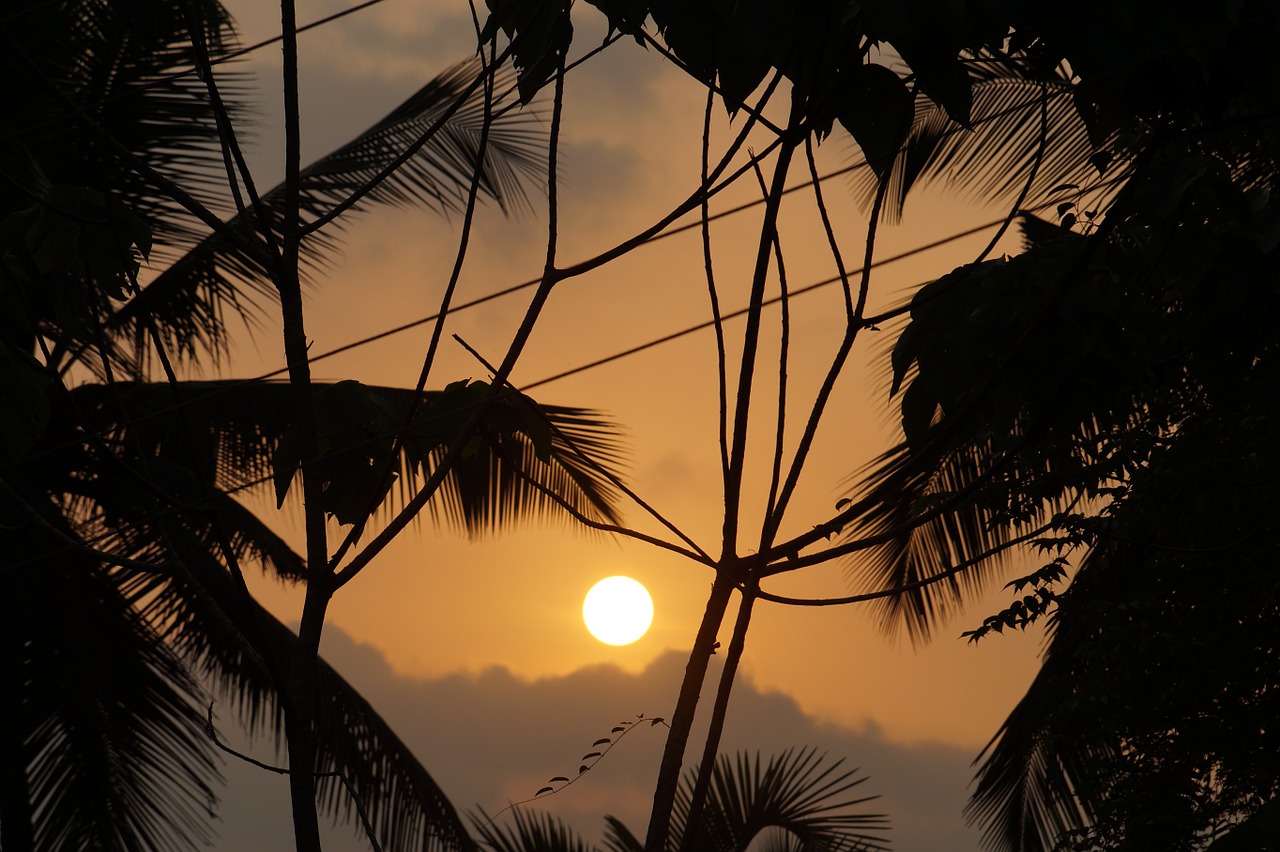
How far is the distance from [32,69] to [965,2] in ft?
5.32

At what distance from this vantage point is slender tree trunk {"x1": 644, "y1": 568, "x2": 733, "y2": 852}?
178 cm

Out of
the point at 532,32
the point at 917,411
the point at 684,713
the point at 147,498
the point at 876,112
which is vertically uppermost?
the point at 147,498

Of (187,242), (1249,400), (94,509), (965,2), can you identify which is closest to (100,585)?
(94,509)

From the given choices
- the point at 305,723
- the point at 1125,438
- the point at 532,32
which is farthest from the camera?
the point at 1125,438

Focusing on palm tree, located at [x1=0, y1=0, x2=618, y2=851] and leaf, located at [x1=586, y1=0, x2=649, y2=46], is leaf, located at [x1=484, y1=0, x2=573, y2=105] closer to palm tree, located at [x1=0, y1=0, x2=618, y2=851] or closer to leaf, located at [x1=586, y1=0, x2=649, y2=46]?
leaf, located at [x1=586, y1=0, x2=649, y2=46]

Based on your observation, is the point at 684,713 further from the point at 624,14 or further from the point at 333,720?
the point at 333,720

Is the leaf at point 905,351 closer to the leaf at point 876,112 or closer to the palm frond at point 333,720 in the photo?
the leaf at point 876,112

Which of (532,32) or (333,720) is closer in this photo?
(532,32)

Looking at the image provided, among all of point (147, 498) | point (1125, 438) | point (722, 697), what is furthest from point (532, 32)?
point (147, 498)

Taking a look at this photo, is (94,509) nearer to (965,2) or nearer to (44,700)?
(44,700)

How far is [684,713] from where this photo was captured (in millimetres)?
1802

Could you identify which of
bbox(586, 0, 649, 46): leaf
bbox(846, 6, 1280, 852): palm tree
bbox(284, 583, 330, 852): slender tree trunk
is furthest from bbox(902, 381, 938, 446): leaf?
bbox(284, 583, 330, 852): slender tree trunk

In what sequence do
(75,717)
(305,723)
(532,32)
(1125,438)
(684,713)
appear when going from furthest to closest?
(75,717)
(1125,438)
(532,32)
(305,723)
(684,713)

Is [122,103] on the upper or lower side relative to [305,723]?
upper
